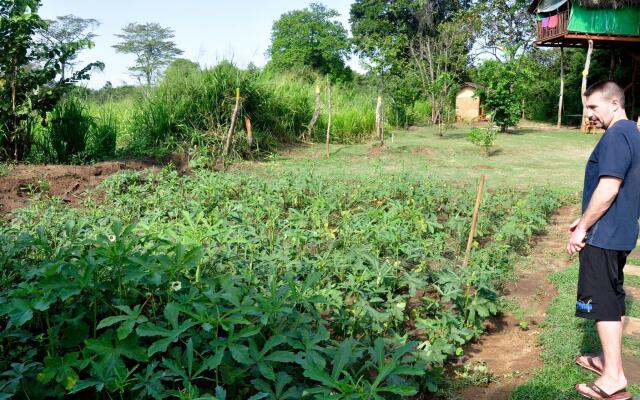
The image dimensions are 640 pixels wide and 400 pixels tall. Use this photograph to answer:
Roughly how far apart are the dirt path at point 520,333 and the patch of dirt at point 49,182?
4.49 metres

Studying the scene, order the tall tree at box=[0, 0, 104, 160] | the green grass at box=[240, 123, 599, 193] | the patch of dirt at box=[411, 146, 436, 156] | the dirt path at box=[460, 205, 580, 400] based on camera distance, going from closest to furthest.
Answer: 1. the dirt path at box=[460, 205, 580, 400]
2. the tall tree at box=[0, 0, 104, 160]
3. the green grass at box=[240, 123, 599, 193]
4. the patch of dirt at box=[411, 146, 436, 156]

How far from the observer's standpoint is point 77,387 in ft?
5.85

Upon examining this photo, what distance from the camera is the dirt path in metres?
2.67

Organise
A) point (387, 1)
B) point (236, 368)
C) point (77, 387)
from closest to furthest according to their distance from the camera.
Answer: point (77, 387) < point (236, 368) < point (387, 1)

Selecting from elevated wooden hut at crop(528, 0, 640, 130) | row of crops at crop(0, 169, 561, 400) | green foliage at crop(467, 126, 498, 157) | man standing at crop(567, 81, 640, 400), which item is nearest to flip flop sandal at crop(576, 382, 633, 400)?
man standing at crop(567, 81, 640, 400)

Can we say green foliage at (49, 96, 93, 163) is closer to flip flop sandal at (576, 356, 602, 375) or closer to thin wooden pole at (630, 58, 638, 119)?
flip flop sandal at (576, 356, 602, 375)

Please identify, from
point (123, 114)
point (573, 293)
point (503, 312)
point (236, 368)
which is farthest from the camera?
point (123, 114)

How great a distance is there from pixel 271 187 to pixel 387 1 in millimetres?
33713

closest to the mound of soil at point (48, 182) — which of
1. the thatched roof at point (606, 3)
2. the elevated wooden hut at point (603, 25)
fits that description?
the elevated wooden hut at point (603, 25)

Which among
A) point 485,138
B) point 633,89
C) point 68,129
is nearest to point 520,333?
point 68,129

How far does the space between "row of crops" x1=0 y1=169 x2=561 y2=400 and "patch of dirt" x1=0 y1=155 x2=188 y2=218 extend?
1.32 meters

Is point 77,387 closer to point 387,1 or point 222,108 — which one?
point 222,108

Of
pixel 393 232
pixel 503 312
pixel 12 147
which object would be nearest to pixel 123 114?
pixel 12 147

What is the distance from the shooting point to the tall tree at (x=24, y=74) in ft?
23.6
